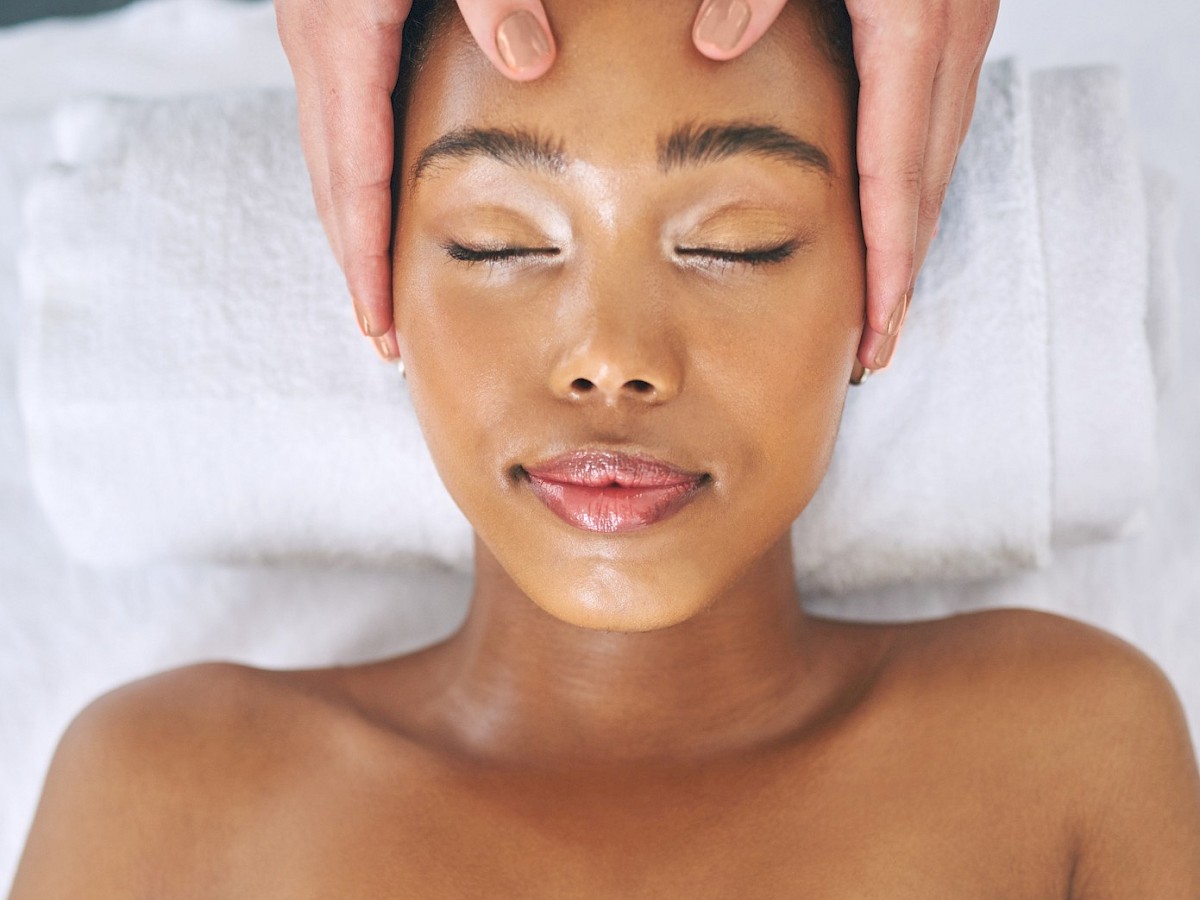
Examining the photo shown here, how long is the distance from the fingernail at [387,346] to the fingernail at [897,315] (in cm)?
43

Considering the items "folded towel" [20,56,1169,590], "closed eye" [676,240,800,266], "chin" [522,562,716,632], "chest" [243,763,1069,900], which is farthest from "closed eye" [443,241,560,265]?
"chest" [243,763,1069,900]

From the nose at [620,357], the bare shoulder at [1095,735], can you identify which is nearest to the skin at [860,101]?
the nose at [620,357]

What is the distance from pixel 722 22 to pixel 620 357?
0.82 feet

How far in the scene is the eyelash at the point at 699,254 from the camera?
100 cm

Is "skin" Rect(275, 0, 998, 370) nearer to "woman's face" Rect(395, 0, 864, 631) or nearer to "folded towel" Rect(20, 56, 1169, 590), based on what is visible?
"woman's face" Rect(395, 0, 864, 631)

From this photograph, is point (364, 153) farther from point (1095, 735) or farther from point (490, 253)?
point (1095, 735)

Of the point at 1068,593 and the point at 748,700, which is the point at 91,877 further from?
the point at 1068,593

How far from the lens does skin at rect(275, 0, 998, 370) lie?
101 centimetres

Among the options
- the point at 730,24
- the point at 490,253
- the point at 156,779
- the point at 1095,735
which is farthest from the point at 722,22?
the point at 156,779

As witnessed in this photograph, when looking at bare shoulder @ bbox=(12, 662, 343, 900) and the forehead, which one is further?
bare shoulder @ bbox=(12, 662, 343, 900)

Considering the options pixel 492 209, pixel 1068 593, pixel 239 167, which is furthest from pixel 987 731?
pixel 239 167

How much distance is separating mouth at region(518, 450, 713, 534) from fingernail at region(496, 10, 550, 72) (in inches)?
11.4

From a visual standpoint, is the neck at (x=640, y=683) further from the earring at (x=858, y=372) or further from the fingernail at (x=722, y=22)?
the fingernail at (x=722, y=22)

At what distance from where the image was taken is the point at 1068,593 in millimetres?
1490
